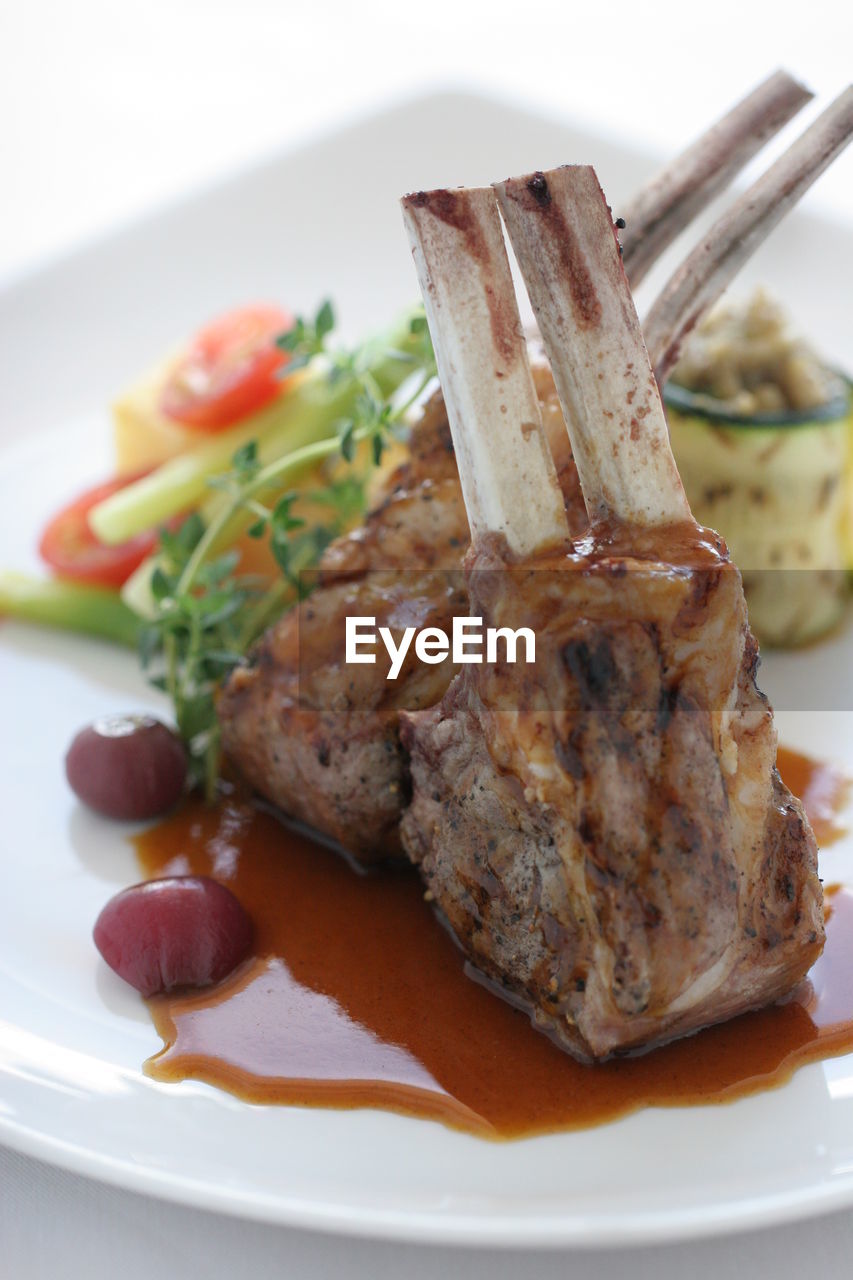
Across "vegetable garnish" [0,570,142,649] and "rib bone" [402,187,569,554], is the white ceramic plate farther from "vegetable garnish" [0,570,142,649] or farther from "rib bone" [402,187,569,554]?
"rib bone" [402,187,569,554]

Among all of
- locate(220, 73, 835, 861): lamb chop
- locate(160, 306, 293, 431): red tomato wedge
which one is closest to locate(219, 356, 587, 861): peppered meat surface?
locate(220, 73, 835, 861): lamb chop

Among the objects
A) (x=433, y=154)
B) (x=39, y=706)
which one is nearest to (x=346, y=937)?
(x=39, y=706)

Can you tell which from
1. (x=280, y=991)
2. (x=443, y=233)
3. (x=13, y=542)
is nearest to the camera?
(x=443, y=233)

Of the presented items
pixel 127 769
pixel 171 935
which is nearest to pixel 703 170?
pixel 127 769

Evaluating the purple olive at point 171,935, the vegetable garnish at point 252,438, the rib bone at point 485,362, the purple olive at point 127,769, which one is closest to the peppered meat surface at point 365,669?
the purple olive at point 127,769

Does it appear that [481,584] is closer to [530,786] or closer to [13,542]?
[530,786]

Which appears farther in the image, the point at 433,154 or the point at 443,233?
the point at 433,154

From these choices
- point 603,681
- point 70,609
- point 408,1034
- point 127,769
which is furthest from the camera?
point 70,609

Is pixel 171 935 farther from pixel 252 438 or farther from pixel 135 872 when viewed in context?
pixel 252 438
